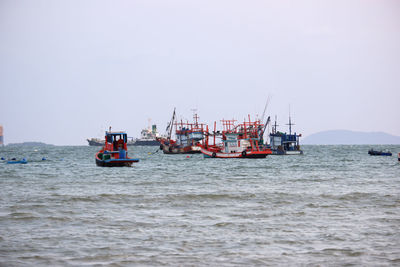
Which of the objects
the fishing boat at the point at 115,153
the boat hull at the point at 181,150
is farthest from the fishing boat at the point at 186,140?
the fishing boat at the point at 115,153

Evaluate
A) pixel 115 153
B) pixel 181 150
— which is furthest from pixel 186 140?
pixel 115 153

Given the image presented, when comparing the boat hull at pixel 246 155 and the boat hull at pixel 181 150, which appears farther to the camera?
the boat hull at pixel 181 150

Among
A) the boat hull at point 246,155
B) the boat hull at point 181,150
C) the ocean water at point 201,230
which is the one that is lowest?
the ocean water at point 201,230

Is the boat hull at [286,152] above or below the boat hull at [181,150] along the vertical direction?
below

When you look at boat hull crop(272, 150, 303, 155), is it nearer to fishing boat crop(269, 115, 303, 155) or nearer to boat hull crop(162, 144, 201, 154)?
fishing boat crop(269, 115, 303, 155)

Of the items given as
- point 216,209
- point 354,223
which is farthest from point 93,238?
point 354,223

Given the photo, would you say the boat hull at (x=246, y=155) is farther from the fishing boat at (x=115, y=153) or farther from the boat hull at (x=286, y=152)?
the fishing boat at (x=115, y=153)

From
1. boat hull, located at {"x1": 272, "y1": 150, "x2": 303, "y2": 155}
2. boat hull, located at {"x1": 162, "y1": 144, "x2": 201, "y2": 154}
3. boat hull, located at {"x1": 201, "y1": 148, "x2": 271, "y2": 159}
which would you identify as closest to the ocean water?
boat hull, located at {"x1": 201, "y1": 148, "x2": 271, "y2": 159}

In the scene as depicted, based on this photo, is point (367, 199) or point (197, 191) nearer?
point (367, 199)

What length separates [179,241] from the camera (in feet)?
45.3

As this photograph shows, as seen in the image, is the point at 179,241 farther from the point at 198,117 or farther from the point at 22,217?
the point at 198,117

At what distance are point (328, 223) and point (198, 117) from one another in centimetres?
12263

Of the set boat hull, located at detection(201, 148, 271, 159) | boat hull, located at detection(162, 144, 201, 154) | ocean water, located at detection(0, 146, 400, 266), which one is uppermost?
boat hull, located at detection(162, 144, 201, 154)

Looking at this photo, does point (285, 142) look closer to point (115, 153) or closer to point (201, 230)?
point (115, 153)
